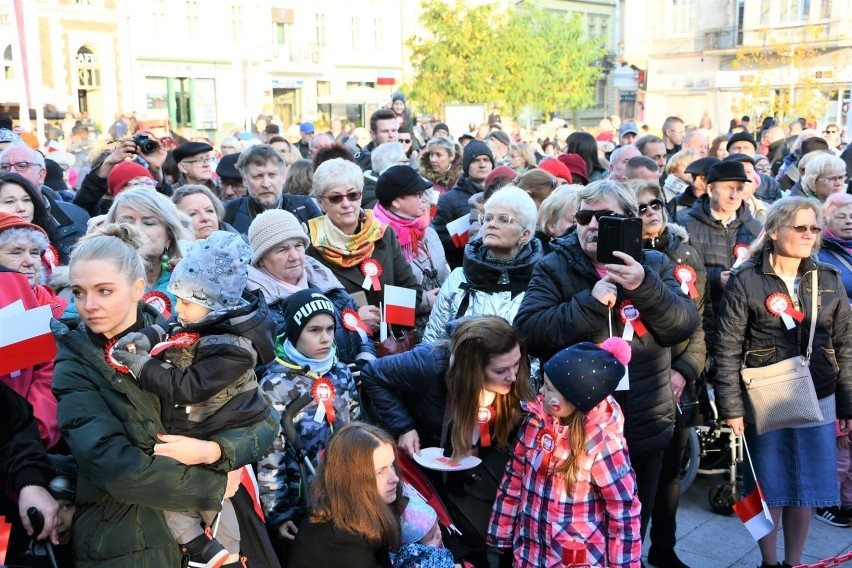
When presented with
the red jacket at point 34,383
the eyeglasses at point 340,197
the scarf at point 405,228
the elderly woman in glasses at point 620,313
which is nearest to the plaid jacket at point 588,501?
the elderly woman in glasses at point 620,313

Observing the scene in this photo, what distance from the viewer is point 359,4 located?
51281mm

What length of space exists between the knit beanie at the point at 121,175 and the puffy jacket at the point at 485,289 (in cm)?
260

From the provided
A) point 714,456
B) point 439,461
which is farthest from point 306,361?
point 714,456

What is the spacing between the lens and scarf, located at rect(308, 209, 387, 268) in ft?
16.8

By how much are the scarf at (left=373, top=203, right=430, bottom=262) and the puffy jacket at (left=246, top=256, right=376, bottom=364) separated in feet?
3.94

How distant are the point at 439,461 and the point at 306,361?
29.1 inches

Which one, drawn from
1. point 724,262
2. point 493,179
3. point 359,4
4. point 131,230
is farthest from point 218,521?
point 359,4

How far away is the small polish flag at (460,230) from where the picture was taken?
250 inches

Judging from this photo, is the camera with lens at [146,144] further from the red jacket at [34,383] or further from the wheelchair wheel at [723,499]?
the wheelchair wheel at [723,499]

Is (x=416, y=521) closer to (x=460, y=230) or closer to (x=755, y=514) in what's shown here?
(x=755, y=514)

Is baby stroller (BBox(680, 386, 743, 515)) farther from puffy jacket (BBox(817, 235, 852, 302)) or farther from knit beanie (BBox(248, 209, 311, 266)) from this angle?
knit beanie (BBox(248, 209, 311, 266))

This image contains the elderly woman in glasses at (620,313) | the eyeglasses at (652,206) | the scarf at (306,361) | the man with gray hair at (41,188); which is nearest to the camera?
the elderly woman in glasses at (620,313)

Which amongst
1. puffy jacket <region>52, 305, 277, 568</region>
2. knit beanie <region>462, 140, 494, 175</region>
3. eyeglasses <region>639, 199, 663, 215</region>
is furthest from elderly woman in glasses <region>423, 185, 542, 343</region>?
knit beanie <region>462, 140, 494, 175</region>

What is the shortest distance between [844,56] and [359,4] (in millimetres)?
27467
